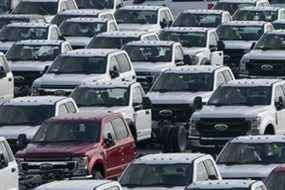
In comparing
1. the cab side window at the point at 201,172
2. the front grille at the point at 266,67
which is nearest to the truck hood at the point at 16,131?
the cab side window at the point at 201,172

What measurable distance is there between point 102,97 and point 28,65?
7.25 metres

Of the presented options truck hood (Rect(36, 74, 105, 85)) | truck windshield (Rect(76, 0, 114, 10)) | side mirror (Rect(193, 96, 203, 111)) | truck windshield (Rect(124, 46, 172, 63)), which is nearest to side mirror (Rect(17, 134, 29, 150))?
side mirror (Rect(193, 96, 203, 111))

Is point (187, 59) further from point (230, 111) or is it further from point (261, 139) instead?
point (261, 139)

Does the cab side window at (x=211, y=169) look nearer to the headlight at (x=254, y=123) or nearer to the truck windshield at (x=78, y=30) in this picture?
the headlight at (x=254, y=123)

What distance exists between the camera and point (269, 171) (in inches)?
1163

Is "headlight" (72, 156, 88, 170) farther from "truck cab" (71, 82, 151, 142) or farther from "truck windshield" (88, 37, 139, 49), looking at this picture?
"truck windshield" (88, 37, 139, 49)

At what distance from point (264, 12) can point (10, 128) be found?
22.5 metres

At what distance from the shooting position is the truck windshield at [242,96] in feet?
122

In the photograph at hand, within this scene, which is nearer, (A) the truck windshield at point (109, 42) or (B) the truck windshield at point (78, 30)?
(A) the truck windshield at point (109, 42)

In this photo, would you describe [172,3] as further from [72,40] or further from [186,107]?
[186,107]

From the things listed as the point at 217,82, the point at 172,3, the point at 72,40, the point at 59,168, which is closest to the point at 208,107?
the point at 217,82

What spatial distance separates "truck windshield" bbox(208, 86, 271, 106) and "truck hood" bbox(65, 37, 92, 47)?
13.6m

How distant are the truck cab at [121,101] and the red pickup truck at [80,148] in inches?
129

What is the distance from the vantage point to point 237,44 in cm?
5025
